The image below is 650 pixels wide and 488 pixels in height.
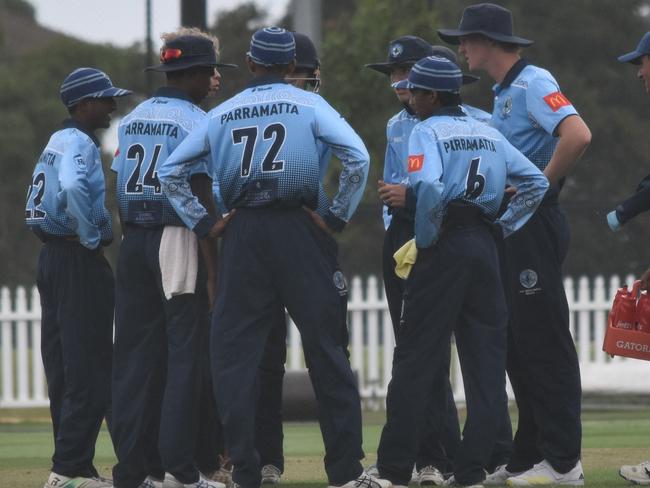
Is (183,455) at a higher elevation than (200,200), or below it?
below

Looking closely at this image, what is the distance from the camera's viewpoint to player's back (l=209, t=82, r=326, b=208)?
6.79m

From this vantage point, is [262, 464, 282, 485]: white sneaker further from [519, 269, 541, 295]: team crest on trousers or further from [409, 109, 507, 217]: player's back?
[409, 109, 507, 217]: player's back

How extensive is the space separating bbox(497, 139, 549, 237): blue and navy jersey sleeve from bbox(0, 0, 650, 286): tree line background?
27.7 feet

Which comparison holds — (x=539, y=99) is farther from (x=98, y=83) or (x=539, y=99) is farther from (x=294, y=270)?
(x=98, y=83)

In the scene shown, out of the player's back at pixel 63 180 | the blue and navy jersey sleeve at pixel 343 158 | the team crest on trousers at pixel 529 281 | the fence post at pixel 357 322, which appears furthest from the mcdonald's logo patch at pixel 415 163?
the fence post at pixel 357 322

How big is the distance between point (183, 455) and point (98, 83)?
2.03 meters

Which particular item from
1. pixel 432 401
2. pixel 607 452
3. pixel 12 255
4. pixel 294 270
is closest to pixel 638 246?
pixel 607 452

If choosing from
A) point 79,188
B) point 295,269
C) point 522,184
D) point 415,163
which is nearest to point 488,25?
point 522,184

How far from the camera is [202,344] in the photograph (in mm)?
7242

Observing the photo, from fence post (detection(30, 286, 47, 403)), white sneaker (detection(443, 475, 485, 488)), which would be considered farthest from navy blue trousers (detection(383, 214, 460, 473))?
fence post (detection(30, 286, 47, 403))

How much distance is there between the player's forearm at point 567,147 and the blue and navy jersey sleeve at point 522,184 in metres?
0.26

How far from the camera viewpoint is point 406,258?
7.04m

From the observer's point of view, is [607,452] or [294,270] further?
[607,452]

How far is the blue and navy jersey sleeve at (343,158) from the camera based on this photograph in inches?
270
